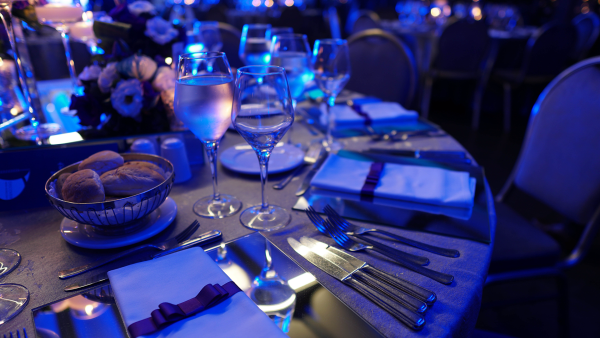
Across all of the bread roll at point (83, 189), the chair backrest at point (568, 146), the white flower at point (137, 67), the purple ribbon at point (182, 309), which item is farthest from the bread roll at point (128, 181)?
the chair backrest at point (568, 146)

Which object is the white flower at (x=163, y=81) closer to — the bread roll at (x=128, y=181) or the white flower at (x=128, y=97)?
the white flower at (x=128, y=97)

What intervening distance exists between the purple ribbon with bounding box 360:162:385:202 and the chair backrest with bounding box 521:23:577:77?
359cm

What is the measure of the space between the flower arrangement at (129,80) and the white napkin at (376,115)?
0.57 meters

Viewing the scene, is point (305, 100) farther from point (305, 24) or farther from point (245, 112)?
point (305, 24)

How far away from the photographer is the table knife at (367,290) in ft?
1.45

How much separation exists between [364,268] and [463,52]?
4.08 metres

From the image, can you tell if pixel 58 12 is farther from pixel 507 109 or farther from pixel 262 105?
pixel 507 109

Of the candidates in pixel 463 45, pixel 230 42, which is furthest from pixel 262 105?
pixel 463 45

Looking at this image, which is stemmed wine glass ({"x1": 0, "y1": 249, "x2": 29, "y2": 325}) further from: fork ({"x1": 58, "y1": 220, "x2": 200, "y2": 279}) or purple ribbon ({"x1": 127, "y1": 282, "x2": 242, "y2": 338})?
purple ribbon ({"x1": 127, "y1": 282, "x2": 242, "y2": 338})

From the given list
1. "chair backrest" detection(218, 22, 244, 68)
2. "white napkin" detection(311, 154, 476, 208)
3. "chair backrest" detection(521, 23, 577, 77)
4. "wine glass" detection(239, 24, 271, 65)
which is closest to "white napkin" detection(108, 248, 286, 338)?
"white napkin" detection(311, 154, 476, 208)

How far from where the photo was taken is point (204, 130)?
683mm

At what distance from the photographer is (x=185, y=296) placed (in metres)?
0.45

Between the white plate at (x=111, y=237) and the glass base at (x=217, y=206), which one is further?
the glass base at (x=217, y=206)

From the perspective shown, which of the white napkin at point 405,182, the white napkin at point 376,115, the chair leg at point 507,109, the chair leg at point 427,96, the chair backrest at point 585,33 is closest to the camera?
the white napkin at point 405,182
